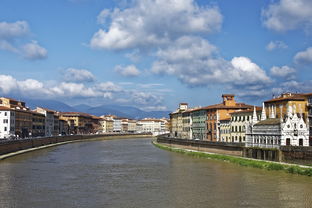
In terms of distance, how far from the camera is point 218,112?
99.4 metres

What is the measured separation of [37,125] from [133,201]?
360 ft

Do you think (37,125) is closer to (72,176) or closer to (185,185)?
(72,176)

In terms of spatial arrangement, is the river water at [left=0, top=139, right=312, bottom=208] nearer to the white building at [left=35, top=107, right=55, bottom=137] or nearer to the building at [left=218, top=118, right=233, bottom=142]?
the building at [left=218, top=118, right=233, bottom=142]

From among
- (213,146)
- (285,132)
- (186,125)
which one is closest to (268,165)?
(285,132)

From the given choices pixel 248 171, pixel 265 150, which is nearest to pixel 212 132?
pixel 265 150

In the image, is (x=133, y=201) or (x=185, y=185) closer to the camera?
(x=133, y=201)

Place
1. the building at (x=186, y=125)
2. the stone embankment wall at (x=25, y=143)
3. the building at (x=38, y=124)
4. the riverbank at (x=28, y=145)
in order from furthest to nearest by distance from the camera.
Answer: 1. the building at (x=38, y=124)
2. the building at (x=186, y=125)
3. the stone embankment wall at (x=25, y=143)
4. the riverbank at (x=28, y=145)

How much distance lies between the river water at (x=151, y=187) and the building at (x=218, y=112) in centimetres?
4107

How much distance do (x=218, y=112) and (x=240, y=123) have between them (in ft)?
50.2

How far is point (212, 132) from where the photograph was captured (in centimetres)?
10075

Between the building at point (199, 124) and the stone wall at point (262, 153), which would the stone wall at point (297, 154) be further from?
the building at point (199, 124)

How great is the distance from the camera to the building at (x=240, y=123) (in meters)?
82.0

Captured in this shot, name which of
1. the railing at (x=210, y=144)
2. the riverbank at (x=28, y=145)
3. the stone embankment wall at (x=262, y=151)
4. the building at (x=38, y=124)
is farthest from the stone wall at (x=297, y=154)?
the building at (x=38, y=124)

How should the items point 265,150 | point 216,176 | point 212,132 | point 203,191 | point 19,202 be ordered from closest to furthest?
1. point 19,202
2. point 203,191
3. point 216,176
4. point 265,150
5. point 212,132
